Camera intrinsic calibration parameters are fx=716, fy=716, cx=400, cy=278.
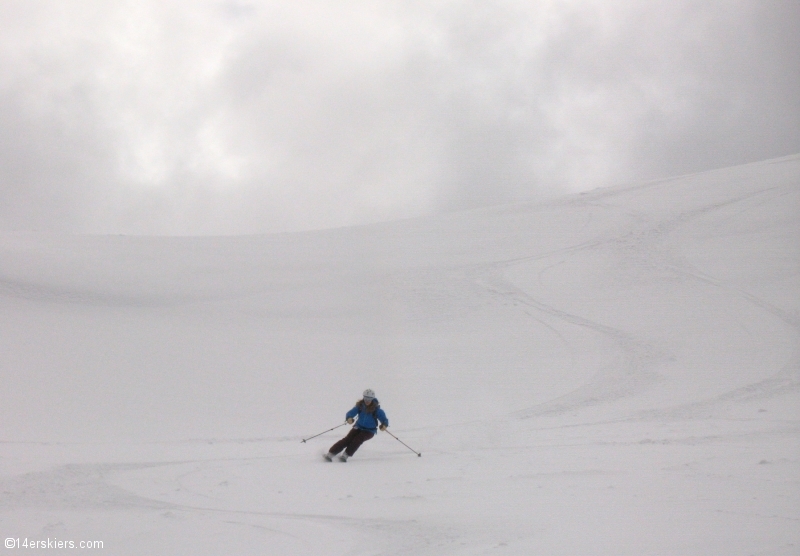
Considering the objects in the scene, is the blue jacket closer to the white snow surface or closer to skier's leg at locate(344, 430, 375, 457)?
skier's leg at locate(344, 430, 375, 457)

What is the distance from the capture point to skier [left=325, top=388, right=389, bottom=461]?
8.66 metres

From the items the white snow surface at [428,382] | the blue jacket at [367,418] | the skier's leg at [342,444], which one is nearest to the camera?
the white snow surface at [428,382]

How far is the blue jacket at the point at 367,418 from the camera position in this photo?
8.81 metres

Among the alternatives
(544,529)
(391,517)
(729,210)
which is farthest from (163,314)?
(729,210)

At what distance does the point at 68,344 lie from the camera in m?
12.6

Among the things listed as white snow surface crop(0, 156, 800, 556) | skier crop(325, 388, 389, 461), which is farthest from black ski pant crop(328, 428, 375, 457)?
white snow surface crop(0, 156, 800, 556)

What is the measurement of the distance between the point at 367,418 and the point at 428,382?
12.8 ft

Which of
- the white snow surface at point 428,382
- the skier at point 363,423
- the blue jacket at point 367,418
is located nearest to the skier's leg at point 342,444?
the skier at point 363,423

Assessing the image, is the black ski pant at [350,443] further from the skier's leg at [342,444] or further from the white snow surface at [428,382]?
the white snow surface at [428,382]

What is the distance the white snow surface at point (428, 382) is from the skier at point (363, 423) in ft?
1.10

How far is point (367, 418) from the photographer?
8852 millimetres

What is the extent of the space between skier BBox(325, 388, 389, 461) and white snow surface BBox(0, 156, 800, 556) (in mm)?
337

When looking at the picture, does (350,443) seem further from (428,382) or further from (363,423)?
(428,382)

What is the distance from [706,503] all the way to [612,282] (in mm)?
11888
